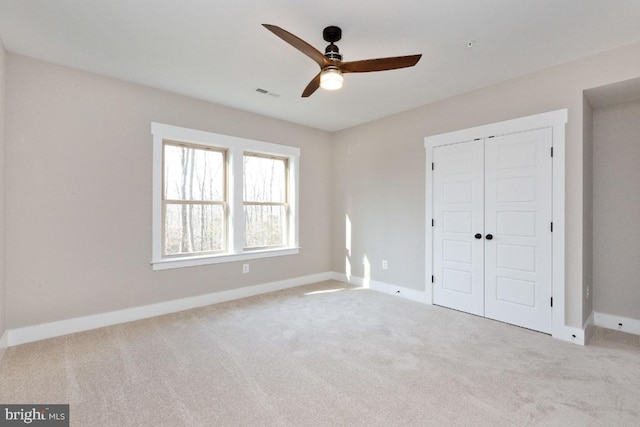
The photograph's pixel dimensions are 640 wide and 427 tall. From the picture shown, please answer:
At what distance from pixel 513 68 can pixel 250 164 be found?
3469 millimetres

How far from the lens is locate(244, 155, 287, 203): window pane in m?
4.69

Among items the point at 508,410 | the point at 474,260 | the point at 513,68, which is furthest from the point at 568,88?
the point at 508,410

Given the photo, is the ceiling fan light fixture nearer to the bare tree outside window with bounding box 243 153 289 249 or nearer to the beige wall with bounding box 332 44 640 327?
the beige wall with bounding box 332 44 640 327

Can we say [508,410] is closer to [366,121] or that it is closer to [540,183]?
[540,183]

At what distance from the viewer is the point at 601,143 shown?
342 centimetres

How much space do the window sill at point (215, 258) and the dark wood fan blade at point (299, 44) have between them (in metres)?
2.88

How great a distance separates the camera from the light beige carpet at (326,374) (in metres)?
1.91

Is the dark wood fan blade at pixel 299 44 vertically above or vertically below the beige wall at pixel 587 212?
above

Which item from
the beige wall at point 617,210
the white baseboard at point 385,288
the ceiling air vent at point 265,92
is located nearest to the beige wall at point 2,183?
the ceiling air vent at point 265,92

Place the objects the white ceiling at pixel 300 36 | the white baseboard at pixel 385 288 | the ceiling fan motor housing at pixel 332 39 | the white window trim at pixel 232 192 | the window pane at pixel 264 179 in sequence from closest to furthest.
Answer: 1. the white ceiling at pixel 300 36
2. the ceiling fan motor housing at pixel 332 39
3. the white window trim at pixel 232 192
4. the white baseboard at pixel 385 288
5. the window pane at pixel 264 179

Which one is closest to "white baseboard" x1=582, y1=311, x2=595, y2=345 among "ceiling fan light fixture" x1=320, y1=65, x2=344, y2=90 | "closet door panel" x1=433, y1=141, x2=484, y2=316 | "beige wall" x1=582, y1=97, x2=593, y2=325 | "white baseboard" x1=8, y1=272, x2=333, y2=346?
"beige wall" x1=582, y1=97, x2=593, y2=325

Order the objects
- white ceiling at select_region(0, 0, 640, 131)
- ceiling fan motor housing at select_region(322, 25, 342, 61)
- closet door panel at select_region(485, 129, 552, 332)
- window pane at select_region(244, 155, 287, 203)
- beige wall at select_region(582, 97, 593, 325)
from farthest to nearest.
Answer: window pane at select_region(244, 155, 287, 203), closet door panel at select_region(485, 129, 552, 332), beige wall at select_region(582, 97, 593, 325), ceiling fan motor housing at select_region(322, 25, 342, 61), white ceiling at select_region(0, 0, 640, 131)

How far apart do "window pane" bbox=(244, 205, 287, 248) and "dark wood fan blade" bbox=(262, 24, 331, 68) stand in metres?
2.82

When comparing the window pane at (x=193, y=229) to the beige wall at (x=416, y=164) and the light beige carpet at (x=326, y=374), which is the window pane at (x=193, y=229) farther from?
the beige wall at (x=416, y=164)
